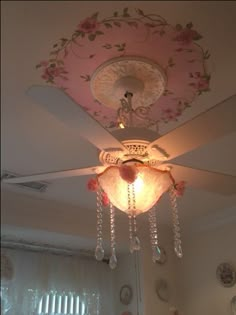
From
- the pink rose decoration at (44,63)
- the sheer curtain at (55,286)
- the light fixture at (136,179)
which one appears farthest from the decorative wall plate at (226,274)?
the pink rose decoration at (44,63)

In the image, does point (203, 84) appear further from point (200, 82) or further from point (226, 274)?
point (226, 274)

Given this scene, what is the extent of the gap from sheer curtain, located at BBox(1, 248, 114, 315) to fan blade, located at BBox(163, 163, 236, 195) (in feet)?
5.57

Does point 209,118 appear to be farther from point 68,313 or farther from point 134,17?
point 68,313

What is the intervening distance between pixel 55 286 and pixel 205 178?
1794 millimetres

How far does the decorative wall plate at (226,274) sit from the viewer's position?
2539mm

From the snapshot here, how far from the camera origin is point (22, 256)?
8.64ft

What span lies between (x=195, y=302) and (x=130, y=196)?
1866 mm

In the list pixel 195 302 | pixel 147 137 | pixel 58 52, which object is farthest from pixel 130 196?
pixel 195 302

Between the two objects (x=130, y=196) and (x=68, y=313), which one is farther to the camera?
(x=68, y=313)

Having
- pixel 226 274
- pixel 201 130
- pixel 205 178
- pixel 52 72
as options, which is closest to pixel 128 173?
pixel 201 130

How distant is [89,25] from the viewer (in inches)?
44.6

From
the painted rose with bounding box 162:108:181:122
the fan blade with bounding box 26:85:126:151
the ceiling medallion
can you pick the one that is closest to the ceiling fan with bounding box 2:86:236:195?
the fan blade with bounding box 26:85:126:151

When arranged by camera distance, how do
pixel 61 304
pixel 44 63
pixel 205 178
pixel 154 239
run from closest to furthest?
pixel 44 63, pixel 205 178, pixel 154 239, pixel 61 304

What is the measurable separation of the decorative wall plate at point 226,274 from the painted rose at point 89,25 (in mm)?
2099
